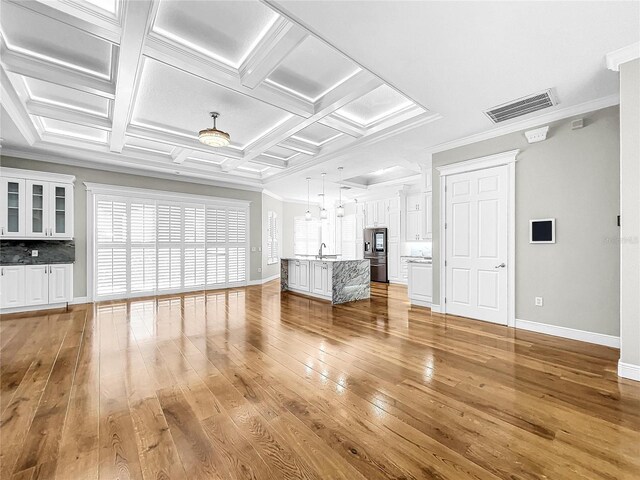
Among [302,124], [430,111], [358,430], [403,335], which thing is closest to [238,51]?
[302,124]

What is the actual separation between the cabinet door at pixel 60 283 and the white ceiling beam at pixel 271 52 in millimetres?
5278

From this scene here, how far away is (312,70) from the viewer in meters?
3.35

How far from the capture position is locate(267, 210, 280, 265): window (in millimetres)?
9594

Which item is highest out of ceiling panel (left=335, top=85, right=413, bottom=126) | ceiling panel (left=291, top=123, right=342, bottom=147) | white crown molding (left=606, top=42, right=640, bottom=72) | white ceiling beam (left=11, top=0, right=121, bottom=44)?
ceiling panel (left=335, top=85, right=413, bottom=126)

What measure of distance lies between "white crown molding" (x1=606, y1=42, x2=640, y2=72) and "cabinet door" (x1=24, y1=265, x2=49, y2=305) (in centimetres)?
872

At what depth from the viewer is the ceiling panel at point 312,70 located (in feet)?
9.90

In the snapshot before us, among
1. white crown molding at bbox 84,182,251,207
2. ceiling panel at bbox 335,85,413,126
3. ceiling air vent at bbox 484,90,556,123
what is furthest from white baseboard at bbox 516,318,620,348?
white crown molding at bbox 84,182,251,207

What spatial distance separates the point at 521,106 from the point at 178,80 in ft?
14.5

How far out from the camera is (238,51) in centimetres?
304

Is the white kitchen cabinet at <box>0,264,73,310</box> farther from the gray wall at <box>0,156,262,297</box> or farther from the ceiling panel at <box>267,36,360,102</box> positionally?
the ceiling panel at <box>267,36,360,102</box>

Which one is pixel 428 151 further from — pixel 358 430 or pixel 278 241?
pixel 278 241

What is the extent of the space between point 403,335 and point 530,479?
7.98 ft

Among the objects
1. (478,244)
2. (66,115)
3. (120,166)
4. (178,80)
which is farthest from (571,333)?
(120,166)

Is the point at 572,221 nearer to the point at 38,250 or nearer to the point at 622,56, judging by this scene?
the point at 622,56
